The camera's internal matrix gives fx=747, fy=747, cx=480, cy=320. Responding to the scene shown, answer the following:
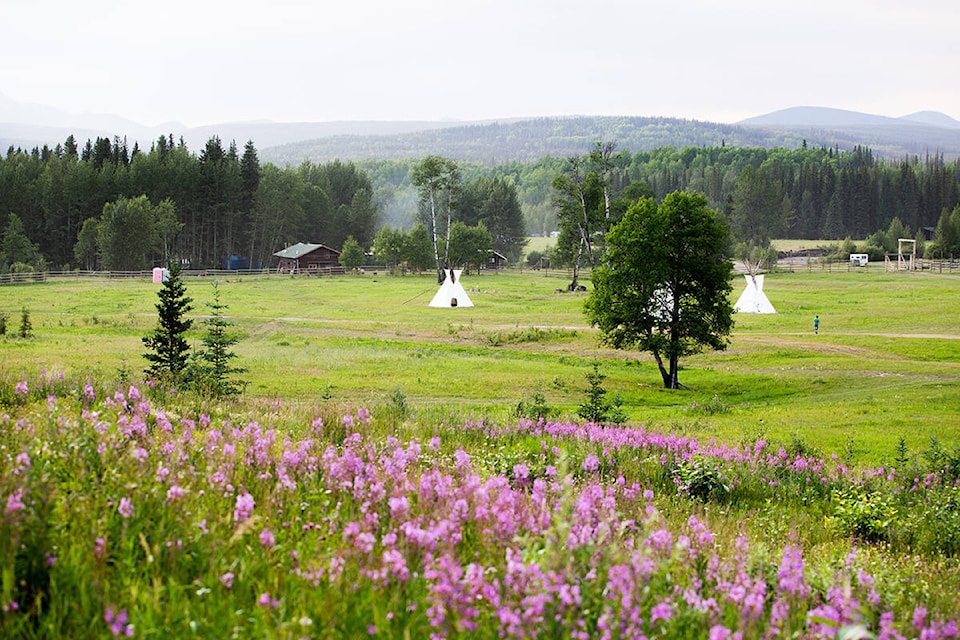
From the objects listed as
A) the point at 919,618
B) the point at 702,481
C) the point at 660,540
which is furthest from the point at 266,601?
the point at 702,481

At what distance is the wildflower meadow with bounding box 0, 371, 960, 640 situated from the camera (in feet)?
11.1

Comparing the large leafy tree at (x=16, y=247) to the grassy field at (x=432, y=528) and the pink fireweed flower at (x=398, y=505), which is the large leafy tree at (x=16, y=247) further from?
the pink fireweed flower at (x=398, y=505)

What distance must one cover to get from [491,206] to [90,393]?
477 feet

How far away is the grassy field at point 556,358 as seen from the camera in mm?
22973

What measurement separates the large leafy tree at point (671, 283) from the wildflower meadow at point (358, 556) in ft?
89.6

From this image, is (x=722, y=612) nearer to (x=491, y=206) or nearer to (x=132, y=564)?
(x=132, y=564)

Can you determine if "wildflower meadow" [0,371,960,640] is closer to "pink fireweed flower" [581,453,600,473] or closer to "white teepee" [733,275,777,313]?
"pink fireweed flower" [581,453,600,473]

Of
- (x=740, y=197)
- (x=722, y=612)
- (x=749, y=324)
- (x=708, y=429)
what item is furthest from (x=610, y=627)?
(x=740, y=197)

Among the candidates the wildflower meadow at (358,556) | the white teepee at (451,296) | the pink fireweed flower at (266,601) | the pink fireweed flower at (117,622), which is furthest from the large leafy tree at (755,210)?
the pink fireweed flower at (117,622)

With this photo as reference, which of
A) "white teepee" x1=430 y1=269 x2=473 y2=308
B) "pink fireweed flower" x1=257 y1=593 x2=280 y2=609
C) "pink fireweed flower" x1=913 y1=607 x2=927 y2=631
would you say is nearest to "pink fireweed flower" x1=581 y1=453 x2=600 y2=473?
"pink fireweed flower" x1=913 y1=607 x2=927 y2=631

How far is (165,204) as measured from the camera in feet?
352

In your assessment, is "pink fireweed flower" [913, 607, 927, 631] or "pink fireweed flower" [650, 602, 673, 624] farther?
"pink fireweed flower" [913, 607, 927, 631]

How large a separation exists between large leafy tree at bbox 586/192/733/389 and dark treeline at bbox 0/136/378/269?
8598cm

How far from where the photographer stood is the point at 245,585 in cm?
373
